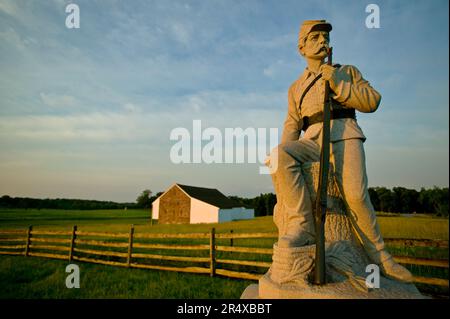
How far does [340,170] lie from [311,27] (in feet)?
4.88

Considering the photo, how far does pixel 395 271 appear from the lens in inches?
97.4

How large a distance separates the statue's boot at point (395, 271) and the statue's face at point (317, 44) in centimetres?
207

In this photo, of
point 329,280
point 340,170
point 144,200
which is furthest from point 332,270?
point 144,200

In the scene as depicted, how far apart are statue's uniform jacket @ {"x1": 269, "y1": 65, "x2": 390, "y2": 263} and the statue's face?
281 mm

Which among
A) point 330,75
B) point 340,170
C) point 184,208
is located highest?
point 330,75

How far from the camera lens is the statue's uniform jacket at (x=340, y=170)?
2568 mm

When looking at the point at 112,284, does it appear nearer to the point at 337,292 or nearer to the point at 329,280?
the point at 329,280

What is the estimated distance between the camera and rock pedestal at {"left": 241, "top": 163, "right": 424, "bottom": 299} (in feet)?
7.19

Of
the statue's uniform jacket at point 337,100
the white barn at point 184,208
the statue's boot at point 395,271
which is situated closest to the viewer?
the statue's boot at point 395,271

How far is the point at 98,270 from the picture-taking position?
890cm

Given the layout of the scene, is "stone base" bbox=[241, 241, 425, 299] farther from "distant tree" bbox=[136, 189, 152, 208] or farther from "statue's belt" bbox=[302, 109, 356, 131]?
"distant tree" bbox=[136, 189, 152, 208]

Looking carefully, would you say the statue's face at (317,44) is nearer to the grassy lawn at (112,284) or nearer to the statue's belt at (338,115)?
the statue's belt at (338,115)

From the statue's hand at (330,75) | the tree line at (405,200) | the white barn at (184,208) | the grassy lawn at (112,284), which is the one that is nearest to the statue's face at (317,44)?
the statue's hand at (330,75)

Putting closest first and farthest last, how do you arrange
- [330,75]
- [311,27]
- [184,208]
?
[330,75]
[311,27]
[184,208]
